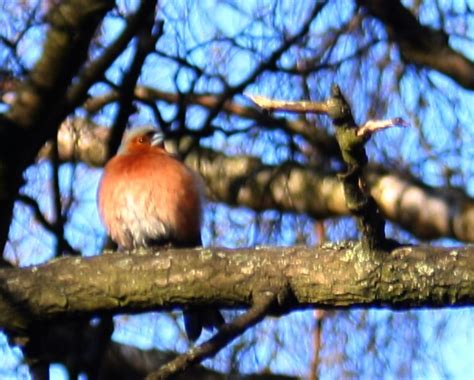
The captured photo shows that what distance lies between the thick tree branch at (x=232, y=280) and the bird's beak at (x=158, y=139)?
2.44 meters

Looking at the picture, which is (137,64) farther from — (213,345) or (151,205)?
(213,345)

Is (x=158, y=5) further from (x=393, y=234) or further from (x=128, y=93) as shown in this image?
(x=393, y=234)

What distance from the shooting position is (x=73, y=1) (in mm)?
5543

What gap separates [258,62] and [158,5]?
0.65 metres

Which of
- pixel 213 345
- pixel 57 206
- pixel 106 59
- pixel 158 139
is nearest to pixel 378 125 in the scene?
pixel 213 345

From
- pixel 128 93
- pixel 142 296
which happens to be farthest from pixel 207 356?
pixel 128 93

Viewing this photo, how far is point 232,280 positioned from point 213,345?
16.4 inches

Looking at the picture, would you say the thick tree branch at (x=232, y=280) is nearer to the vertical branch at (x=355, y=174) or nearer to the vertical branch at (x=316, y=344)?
the vertical branch at (x=355, y=174)

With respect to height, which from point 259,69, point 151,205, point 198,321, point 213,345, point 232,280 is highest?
point 259,69

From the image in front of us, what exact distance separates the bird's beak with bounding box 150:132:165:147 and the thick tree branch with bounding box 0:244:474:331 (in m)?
2.44

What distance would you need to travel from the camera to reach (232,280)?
3.98m

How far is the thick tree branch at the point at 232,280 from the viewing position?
3826 millimetres

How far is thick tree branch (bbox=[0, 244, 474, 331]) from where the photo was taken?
3.83m

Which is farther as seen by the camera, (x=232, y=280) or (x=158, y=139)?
(x=158, y=139)
